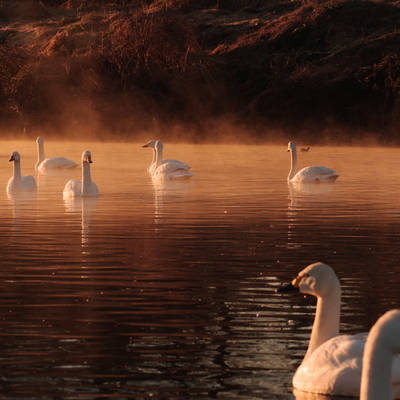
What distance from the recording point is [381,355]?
5109 millimetres

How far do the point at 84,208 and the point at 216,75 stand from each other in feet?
111

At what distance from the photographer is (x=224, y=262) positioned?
13.9 meters

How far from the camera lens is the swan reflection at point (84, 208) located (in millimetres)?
17087

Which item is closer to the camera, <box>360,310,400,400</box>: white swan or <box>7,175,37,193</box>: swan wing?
<box>360,310,400,400</box>: white swan

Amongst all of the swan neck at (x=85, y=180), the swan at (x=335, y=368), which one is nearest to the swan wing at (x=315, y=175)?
the swan neck at (x=85, y=180)

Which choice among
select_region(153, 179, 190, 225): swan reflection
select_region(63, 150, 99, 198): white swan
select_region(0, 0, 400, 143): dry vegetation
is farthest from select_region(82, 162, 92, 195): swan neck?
select_region(0, 0, 400, 143): dry vegetation

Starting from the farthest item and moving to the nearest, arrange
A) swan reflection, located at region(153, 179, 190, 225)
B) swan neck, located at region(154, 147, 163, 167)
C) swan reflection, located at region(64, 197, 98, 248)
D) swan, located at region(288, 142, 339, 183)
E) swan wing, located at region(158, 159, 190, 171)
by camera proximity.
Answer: swan neck, located at region(154, 147, 163, 167), swan wing, located at region(158, 159, 190, 171), swan, located at region(288, 142, 339, 183), swan reflection, located at region(153, 179, 190, 225), swan reflection, located at region(64, 197, 98, 248)

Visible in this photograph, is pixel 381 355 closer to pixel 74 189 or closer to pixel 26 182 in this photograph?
pixel 74 189

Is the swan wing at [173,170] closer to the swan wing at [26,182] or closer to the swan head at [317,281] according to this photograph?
the swan wing at [26,182]

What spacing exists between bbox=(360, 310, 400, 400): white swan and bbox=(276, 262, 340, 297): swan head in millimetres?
2910

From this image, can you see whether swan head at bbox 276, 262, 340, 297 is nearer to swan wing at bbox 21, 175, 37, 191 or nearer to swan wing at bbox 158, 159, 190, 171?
swan wing at bbox 21, 175, 37, 191

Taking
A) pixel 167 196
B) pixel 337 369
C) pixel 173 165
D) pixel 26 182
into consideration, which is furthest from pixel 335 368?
pixel 173 165

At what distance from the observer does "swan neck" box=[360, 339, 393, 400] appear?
509 cm

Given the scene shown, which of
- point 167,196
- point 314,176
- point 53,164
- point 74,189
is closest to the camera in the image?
point 74,189
